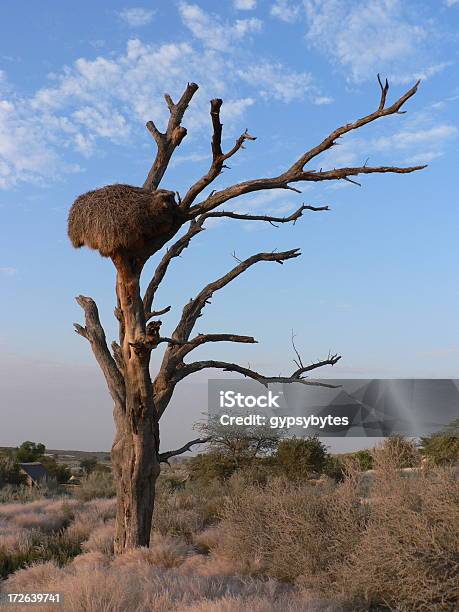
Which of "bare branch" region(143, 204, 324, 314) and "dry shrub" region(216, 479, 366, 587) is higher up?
"bare branch" region(143, 204, 324, 314)

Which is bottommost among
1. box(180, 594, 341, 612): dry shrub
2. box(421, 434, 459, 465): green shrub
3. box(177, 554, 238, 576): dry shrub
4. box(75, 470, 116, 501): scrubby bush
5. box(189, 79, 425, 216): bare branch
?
box(177, 554, 238, 576): dry shrub

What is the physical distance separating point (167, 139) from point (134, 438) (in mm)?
5143

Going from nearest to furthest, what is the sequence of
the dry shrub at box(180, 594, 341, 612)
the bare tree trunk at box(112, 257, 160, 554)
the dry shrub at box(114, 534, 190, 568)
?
the dry shrub at box(180, 594, 341, 612) < the dry shrub at box(114, 534, 190, 568) < the bare tree trunk at box(112, 257, 160, 554)

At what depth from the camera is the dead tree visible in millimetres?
10242

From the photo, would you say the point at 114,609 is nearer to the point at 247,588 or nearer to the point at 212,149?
the point at 247,588

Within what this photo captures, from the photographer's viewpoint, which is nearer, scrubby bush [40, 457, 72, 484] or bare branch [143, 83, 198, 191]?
bare branch [143, 83, 198, 191]

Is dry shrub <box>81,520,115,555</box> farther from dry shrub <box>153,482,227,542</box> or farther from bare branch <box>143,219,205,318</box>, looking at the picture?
bare branch <box>143,219,205,318</box>

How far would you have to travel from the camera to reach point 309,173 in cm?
1064

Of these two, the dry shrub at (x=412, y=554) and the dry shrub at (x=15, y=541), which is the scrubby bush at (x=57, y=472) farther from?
the dry shrub at (x=412, y=554)

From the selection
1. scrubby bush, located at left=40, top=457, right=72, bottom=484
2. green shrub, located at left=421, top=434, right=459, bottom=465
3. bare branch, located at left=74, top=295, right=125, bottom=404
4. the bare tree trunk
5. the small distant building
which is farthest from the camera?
scrubby bush, located at left=40, top=457, right=72, bottom=484

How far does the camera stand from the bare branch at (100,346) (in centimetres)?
1146

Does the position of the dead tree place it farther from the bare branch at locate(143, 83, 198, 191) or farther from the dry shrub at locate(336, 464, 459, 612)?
the dry shrub at locate(336, 464, 459, 612)

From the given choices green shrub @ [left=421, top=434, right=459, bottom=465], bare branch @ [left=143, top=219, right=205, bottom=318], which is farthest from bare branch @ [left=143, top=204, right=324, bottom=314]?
green shrub @ [left=421, top=434, right=459, bottom=465]

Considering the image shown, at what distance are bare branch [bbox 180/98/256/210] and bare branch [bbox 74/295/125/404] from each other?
276 cm
